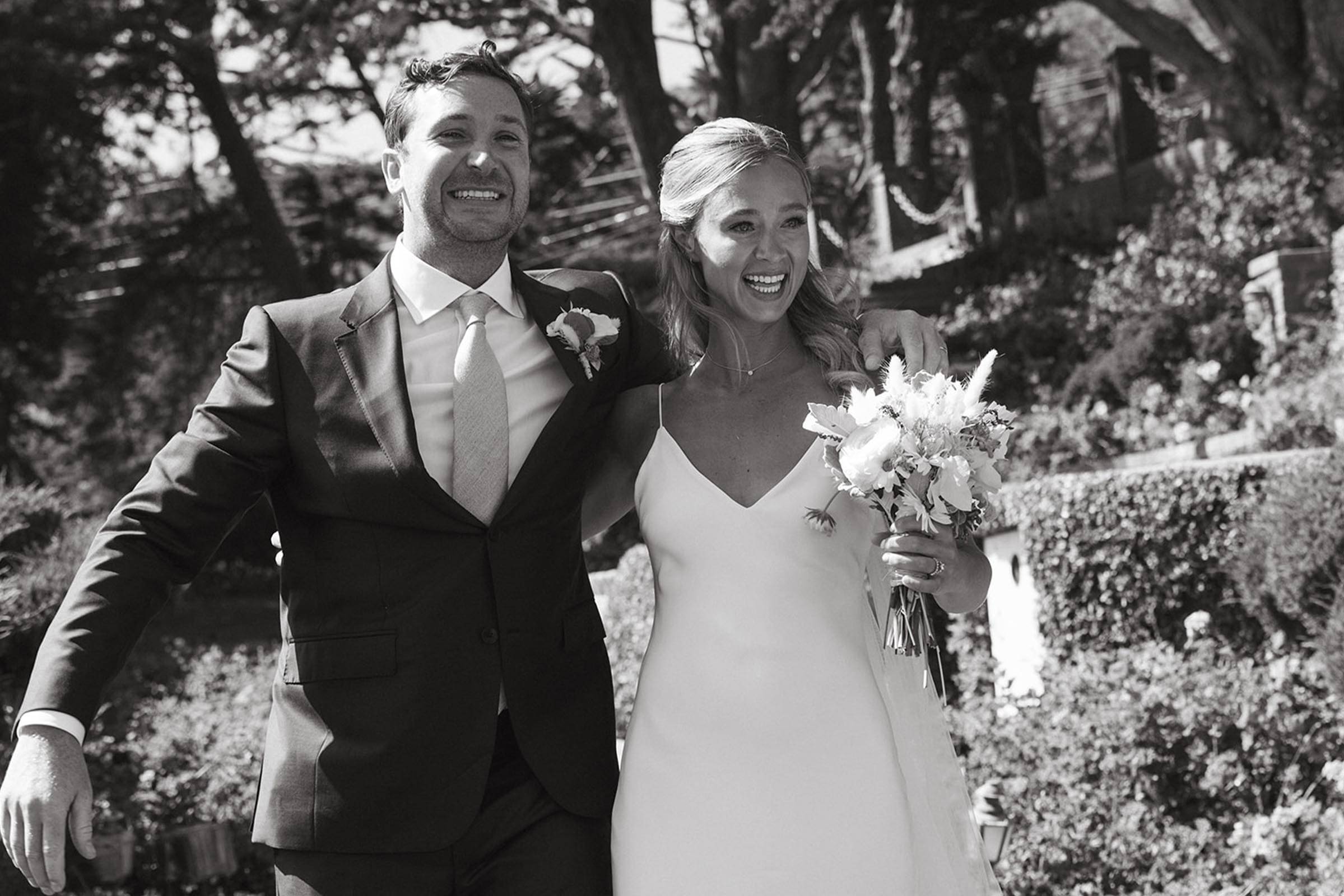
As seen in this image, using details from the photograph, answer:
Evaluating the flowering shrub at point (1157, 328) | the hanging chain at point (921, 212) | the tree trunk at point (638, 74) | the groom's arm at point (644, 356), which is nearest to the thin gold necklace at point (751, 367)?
the groom's arm at point (644, 356)

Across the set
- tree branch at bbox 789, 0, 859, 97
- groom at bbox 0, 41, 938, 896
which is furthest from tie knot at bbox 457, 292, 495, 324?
tree branch at bbox 789, 0, 859, 97

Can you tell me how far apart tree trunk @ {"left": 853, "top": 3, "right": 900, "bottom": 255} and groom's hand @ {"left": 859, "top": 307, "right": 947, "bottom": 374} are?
60.8 ft

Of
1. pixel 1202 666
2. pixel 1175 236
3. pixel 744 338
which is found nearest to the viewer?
pixel 744 338

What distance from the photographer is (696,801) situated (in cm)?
327

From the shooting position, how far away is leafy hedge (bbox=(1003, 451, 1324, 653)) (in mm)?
7391

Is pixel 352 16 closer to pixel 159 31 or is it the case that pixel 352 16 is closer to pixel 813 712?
pixel 159 31

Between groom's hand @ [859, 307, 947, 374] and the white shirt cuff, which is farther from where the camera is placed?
groom's hand @ [859, 307, 947, 374]

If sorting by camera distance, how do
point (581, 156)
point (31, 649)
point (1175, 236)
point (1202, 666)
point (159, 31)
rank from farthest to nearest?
point (581, 156) → point (159, 31) → point (1175, 236) → point (1202, 666) → point (31, 649)

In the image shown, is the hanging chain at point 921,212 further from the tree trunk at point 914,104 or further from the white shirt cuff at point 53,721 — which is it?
the white shirt cuff at point 53,721

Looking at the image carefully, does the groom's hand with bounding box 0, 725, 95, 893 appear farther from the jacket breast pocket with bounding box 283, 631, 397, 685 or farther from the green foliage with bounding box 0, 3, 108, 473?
the green foliage with bounding box 0, 3, 108, 473

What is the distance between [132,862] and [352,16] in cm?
1067

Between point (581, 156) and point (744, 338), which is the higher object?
point (581, 156)

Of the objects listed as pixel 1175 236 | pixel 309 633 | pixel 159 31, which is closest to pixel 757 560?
pixel 309 633

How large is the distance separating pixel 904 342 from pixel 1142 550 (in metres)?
4.47
